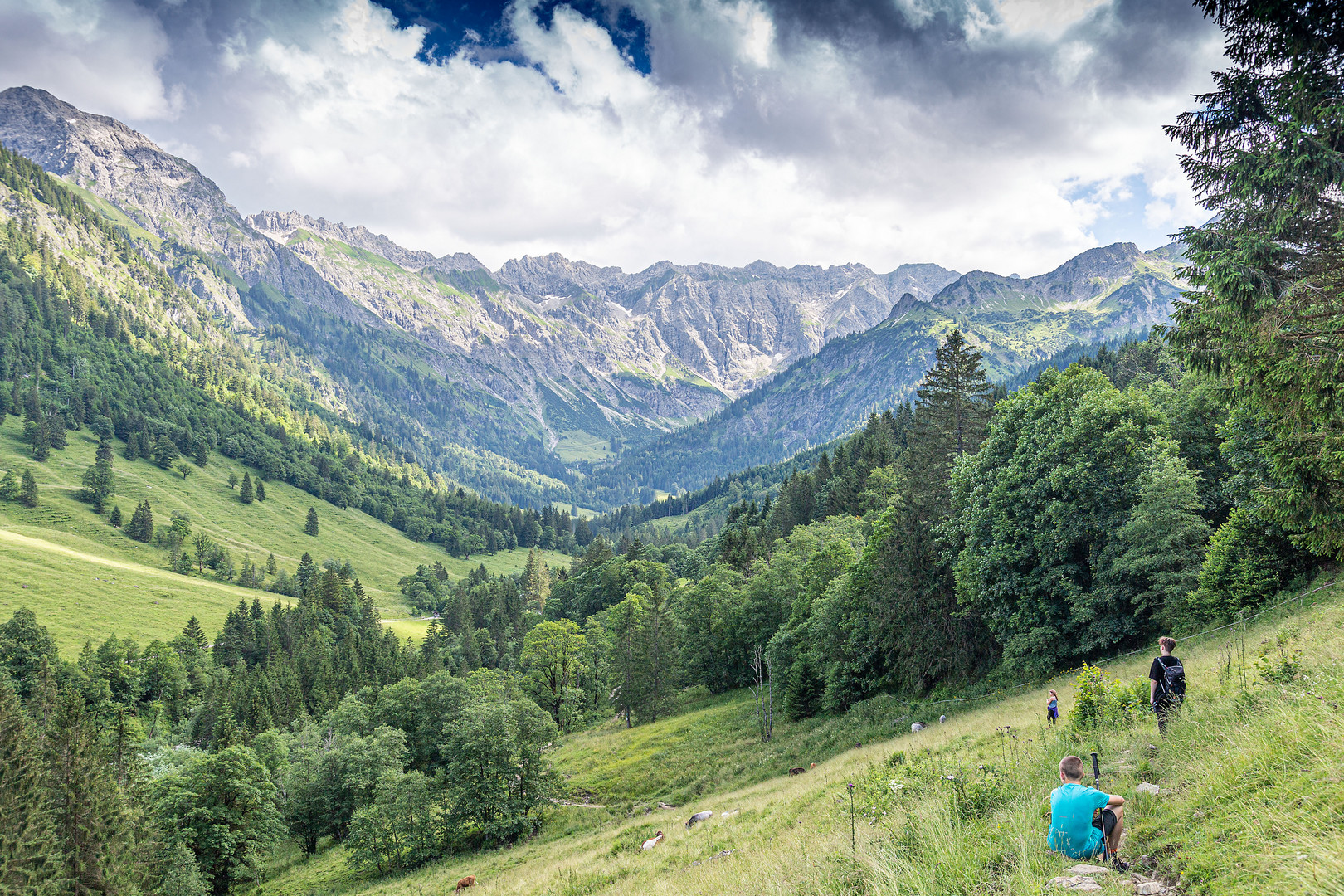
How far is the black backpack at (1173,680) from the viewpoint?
12281 millimetres

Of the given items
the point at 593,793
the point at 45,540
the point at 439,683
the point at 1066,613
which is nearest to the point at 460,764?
the point at 593,793

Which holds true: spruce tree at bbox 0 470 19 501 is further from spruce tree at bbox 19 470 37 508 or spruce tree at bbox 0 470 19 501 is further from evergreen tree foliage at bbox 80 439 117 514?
evergreen tree foliage at bbox 80 439 117 514

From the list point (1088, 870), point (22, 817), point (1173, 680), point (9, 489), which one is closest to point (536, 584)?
point (22, 817)

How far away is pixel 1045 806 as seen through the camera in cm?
1041

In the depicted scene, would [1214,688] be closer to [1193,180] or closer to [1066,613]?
[1193,180]

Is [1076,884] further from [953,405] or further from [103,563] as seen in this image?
[103,563]

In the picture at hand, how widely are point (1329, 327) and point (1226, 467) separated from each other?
2556cm

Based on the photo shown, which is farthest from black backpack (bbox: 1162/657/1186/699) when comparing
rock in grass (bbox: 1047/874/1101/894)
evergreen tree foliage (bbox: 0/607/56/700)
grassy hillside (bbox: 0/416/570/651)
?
grassy hillside (bbox: 0/416/570/651)

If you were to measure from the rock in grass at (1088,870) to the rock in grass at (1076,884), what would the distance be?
20 cm

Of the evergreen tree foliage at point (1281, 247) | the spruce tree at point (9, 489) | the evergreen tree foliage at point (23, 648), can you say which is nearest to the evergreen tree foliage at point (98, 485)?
the spruce tree at point (9, 489)

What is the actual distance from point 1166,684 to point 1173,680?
15 cm

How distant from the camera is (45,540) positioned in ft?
472

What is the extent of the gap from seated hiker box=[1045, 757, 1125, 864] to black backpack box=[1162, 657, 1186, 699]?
227 inches

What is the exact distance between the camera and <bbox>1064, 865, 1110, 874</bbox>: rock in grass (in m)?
7.23
